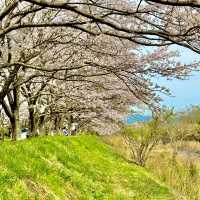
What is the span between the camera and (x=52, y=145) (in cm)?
1364

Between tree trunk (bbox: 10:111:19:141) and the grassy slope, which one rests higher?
tree trunk (bbox: 10:111:19:141)

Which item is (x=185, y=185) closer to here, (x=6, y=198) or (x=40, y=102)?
(x=40, y=102)

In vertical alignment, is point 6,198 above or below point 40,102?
below

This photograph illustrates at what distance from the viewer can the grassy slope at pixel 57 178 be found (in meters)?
8.08

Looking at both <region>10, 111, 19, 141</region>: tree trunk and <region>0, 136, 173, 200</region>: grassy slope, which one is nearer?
<region>0, 136, 173, 200</region>: grassy slope

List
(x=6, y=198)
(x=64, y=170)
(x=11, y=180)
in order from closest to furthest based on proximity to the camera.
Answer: (x=6, y=198), (x=11, y=180), (x=64, y=170)

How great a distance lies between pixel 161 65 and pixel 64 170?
3.37 metres

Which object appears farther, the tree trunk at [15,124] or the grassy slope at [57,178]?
the tree trunk at [15,124]

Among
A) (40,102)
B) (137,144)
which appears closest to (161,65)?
(40,102)

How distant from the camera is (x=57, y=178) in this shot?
10.2 metres

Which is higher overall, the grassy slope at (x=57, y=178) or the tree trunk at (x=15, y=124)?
the tree trunk at (x=15, y=124)

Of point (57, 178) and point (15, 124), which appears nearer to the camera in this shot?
point (57, 178)

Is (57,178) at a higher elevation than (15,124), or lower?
lower

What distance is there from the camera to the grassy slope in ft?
26.5
